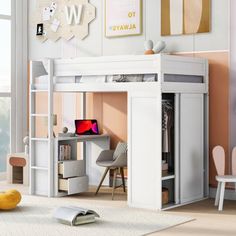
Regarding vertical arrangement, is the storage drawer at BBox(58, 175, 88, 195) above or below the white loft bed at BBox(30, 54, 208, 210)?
below

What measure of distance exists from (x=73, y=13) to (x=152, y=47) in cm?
134

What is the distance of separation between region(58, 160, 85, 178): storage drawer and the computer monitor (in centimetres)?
54

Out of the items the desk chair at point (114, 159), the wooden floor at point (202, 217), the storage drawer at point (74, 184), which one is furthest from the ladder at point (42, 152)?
the desk chair at point (114, 159)

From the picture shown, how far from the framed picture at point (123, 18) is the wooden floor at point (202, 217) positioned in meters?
1.79

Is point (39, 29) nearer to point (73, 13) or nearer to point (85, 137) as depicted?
→ point (73, 13)

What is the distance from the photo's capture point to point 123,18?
694 cm

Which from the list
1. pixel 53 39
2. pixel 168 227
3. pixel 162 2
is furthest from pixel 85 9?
pixel 168 227

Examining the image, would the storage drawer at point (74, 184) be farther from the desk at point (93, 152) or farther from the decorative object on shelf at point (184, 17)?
the decorative object on shelf at point (184, 17)

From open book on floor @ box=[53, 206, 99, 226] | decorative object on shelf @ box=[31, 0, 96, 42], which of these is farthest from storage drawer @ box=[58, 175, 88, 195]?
decorative object on shelf @ box=[31, 0, 96, 42]

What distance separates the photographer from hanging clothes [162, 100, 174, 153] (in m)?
5.88

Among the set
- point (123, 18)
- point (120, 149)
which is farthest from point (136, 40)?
point (120, 149)

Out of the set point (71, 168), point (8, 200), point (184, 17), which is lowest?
point (8, 200)

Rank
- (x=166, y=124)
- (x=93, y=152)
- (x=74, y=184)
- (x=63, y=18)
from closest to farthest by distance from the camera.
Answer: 1. (x=166, y=124)
2. (x=74, y=184)
3. (x=93, y=152)
4. (x=63, y=18)

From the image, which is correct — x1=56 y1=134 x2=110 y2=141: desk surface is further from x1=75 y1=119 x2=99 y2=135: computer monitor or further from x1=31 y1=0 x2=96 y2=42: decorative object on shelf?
x1=31 y1=0 x2=96 y2=42: decorative object on shelf
